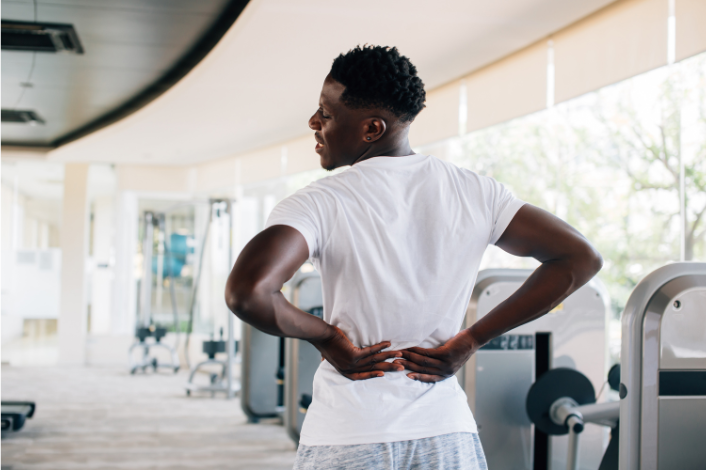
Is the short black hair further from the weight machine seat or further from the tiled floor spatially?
the weight machine seat

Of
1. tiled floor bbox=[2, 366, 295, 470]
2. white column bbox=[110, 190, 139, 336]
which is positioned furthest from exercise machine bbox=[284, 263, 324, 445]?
white column bbox=[110, 190, 139, 336]

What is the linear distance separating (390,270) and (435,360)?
0.15 metres

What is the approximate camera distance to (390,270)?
811mm

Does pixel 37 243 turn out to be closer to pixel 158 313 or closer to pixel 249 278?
pixel 158 313

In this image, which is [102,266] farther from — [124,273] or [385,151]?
[385,151]

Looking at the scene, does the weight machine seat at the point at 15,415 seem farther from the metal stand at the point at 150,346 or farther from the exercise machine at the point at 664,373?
the exercise machine at the point at 664,373

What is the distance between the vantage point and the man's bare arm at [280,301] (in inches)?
29.2

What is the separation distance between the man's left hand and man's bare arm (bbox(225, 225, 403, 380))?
0.02 meters

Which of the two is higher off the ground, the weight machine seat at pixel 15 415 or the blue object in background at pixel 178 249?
the blue object in background at pixel 178 249

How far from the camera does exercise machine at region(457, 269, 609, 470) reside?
6.57ft

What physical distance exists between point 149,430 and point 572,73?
3419 millimetres

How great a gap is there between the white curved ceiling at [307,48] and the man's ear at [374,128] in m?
2.17

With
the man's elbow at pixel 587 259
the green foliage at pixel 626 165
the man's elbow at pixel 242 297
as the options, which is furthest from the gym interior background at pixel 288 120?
the man's elbow at pixel 242 297

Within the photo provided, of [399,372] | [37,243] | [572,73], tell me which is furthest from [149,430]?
[37,243]
